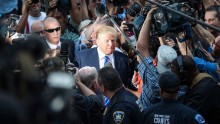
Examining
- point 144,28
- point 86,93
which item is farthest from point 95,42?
point 86,93

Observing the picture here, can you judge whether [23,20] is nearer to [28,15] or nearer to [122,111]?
[28,15]

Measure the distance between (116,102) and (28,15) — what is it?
14.4 ft

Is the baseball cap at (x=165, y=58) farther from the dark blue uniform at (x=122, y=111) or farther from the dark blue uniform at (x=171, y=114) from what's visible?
the dark blue uniform at (x=171, y=114)

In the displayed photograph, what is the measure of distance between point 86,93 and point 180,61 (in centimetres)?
99

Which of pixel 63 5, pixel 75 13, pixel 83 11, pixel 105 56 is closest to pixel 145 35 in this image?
pixel 105 56

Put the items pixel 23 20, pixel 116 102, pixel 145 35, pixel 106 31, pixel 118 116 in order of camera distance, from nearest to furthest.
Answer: pixel 118 116, pixel 116 102, pixel 145 35, pixel 106 31, pixel 23 20

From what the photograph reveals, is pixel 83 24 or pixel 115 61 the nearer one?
pixel 115 61

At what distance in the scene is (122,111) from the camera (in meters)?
4.64

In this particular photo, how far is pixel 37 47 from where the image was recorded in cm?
100

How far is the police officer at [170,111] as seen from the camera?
14.7 ft

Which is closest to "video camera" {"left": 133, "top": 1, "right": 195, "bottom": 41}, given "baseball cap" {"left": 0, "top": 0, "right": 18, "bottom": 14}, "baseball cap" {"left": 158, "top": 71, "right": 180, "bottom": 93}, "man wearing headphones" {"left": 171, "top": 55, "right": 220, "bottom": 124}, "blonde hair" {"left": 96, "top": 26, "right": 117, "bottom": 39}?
"man wearing headphones" {"left": 171, "top": 55, "right": 220, "bottom": 124}

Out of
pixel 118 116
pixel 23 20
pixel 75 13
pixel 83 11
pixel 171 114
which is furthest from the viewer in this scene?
pixel 83 11

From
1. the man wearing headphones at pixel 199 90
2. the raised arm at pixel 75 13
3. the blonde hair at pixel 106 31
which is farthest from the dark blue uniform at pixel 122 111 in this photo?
the raised arm at pixel 75 13

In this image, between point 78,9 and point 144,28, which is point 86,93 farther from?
point 78,9
